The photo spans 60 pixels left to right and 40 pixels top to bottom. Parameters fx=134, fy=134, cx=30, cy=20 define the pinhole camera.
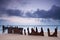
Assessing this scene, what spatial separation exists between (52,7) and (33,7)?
373 mm

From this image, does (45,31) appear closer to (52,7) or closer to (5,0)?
(52,7)

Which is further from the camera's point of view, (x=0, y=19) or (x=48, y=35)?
(x=0, y=19)

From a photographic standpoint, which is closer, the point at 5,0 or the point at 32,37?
the point at 32,37

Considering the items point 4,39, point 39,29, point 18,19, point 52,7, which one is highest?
point 52,7

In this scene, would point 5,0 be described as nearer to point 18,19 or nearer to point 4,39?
point 18,19

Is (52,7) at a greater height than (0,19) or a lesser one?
greater

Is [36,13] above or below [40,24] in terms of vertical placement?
above

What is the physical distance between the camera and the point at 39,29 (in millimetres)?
2627

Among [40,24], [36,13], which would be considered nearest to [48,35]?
[40,24]

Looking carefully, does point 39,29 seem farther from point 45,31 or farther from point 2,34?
point 2,34

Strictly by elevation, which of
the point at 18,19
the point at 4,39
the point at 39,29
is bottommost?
the point at 4,39

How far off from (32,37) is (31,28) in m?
0.22

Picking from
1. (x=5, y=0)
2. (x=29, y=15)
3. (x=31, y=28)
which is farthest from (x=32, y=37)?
(x=5, y=0)

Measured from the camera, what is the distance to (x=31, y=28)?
8.74 feet
